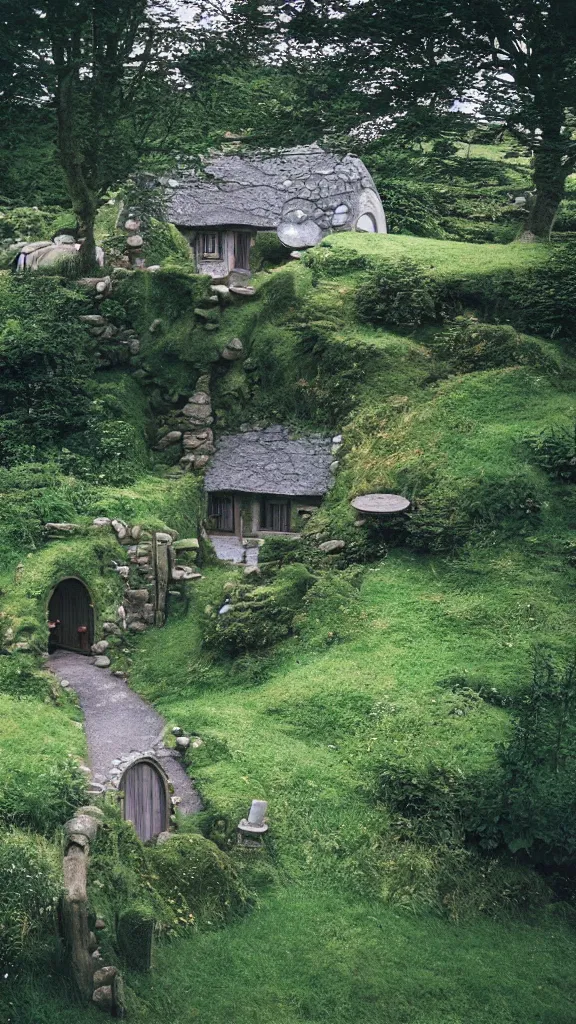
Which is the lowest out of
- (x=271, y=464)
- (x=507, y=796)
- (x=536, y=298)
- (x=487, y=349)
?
(x=507, y=796)

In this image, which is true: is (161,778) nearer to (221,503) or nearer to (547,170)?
(221,503)

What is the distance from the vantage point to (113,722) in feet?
64.6

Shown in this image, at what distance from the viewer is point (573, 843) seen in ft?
51.5

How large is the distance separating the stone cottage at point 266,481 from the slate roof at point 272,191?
7.30 metres

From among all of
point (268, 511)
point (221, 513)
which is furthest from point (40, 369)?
point (268, 511)

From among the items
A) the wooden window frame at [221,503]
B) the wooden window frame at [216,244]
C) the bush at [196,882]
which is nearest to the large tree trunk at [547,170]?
the wooden window frame at [216,244]

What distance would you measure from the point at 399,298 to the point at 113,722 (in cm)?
1421

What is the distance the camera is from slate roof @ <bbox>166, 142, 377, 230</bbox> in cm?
3234

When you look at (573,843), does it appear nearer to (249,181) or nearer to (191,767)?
(191,767)

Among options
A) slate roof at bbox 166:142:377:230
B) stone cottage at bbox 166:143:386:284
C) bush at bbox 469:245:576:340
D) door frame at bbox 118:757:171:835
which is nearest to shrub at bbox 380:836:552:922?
door frame at bbox 118:757:171:835

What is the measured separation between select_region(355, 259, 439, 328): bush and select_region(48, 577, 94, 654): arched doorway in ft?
36.6

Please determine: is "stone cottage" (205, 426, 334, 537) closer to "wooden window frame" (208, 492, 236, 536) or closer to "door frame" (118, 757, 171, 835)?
"wooden window frame" (208, 492, 236, 536)

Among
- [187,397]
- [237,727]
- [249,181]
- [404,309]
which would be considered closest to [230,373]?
[187,397]

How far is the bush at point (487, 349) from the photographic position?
27.6 metres
